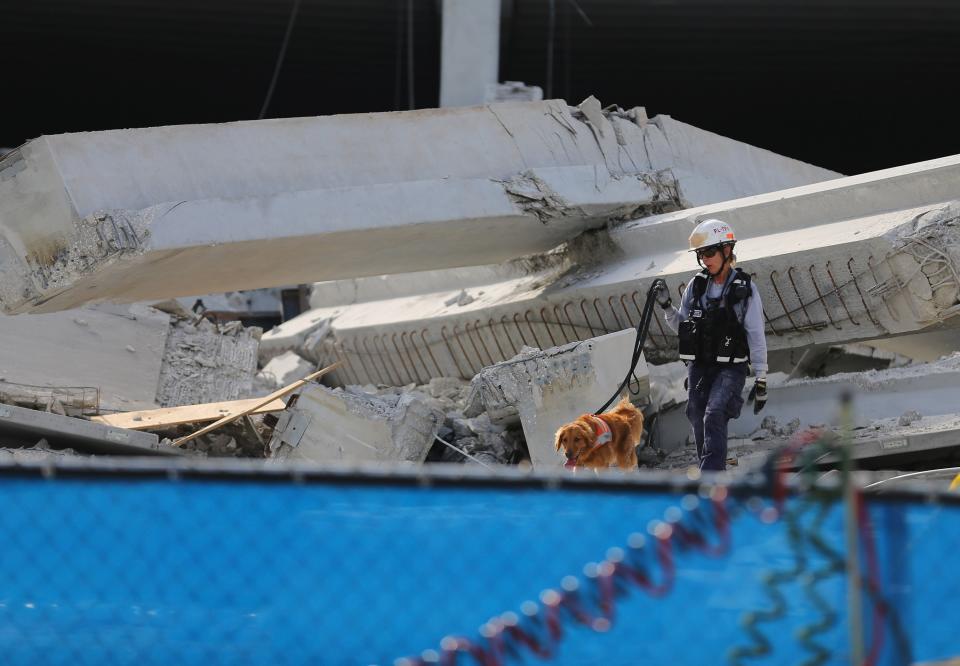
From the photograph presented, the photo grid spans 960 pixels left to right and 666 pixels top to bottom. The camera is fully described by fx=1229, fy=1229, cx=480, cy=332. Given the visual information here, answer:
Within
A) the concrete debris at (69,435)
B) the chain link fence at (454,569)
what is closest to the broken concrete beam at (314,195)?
the concrete debris at (69,435)

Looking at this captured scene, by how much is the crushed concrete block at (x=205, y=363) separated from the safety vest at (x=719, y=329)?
4.16 metres

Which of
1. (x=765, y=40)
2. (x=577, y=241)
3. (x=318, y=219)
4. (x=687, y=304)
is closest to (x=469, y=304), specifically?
(x=577, y=241)

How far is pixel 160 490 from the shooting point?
9.07ft

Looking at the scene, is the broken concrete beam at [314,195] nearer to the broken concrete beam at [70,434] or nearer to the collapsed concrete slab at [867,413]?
the broken concrete beam at [70,434]

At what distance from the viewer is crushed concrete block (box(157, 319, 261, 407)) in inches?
352

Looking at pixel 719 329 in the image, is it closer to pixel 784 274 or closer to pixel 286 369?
pixel 784 274

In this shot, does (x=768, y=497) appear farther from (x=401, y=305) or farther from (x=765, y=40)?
(x=765, y=40)

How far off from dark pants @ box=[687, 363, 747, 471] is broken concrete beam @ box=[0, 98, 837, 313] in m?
2.28

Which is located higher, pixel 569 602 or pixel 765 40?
pixel 765 40

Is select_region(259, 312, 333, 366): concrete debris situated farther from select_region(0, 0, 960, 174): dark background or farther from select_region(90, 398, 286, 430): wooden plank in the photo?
select_region(0, 0, 960, 174): dark background

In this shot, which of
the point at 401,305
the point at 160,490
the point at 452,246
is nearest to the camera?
the point at 160,490

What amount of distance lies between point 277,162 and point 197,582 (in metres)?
4.93

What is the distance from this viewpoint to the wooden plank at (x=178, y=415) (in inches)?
294

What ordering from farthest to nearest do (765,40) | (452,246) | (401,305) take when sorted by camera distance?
1. (765,40)
2. (401,305)
3. (452,246)
